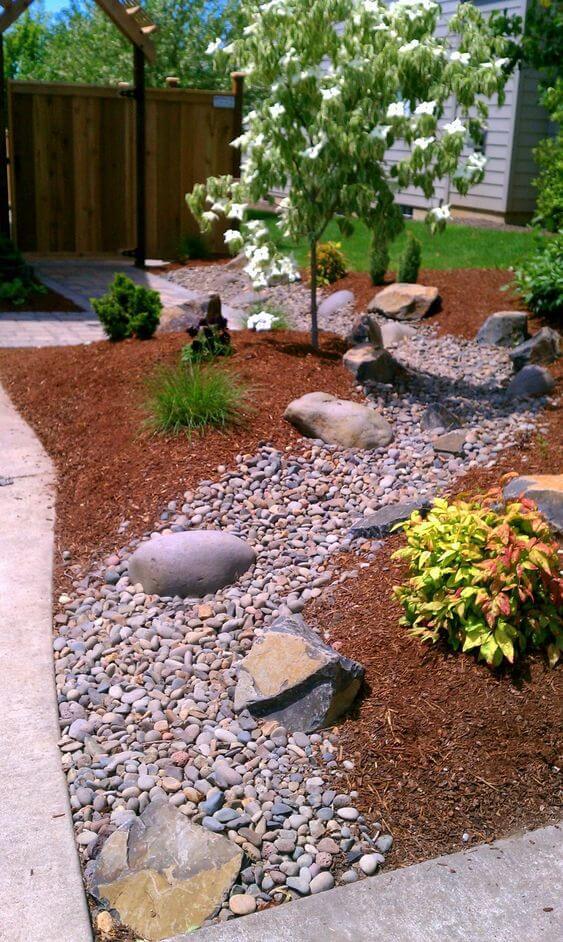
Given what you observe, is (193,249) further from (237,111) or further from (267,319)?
(267,319)

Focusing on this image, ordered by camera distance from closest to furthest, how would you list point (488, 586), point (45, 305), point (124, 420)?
1. point (488, 586)
2. point (124, 420)
3. point (45, 305)

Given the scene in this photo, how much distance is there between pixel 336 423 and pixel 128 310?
2490 millimetres

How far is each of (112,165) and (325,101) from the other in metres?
7.83

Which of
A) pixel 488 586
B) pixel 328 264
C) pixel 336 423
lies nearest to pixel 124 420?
pixel 336 423

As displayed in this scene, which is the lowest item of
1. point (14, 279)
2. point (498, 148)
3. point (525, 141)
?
point (14, 279)

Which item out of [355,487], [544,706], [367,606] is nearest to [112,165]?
[355,487]

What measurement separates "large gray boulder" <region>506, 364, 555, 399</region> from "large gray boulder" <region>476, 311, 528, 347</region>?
1184 millimetres

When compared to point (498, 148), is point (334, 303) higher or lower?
lower

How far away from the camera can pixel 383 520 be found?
459 centimetres

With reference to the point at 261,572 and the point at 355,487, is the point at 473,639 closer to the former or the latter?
the point at 261,572

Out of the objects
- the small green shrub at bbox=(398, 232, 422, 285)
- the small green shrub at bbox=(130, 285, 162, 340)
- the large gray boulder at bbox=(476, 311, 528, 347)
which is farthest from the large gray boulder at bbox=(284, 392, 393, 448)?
the small green shrub at bbox=(398, 232, 422, 285)

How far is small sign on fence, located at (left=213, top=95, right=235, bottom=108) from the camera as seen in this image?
42.5ft

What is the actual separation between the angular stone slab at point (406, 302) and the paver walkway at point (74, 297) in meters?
1.42

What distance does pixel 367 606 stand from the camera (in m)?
3.95
